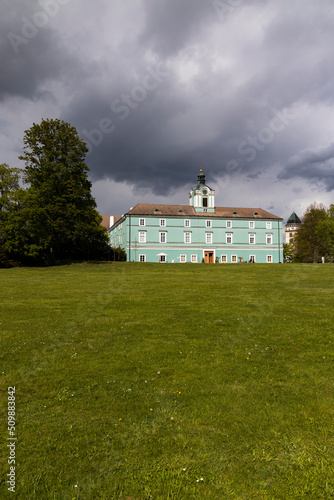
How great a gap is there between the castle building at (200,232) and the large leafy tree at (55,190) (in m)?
21.7

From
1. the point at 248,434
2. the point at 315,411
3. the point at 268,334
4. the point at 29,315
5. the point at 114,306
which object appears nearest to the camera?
the point at 248,434

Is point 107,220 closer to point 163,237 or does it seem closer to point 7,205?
point 163,237

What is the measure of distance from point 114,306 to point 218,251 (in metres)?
60.4

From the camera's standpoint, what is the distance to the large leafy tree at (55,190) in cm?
4097

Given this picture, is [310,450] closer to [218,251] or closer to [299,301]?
[299,301]

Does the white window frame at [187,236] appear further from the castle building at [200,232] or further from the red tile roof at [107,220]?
the red tile roof at [107,220]

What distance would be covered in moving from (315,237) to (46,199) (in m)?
70.2

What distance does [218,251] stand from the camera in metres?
73.2

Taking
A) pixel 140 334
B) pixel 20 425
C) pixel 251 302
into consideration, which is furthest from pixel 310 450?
pixel 251 302

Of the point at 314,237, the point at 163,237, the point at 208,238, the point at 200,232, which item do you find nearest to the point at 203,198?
the point at 200,232

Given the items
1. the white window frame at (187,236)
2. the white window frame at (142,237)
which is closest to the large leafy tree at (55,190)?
the white window frame at (142,237)

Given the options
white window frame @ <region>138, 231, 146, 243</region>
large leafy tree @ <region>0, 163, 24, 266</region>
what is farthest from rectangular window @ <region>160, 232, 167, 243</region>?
large leafy tree @ <region>0, 163, 24, 266</region>

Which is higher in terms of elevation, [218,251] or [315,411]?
[218,251]

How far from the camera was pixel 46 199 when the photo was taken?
44156 millimetres
